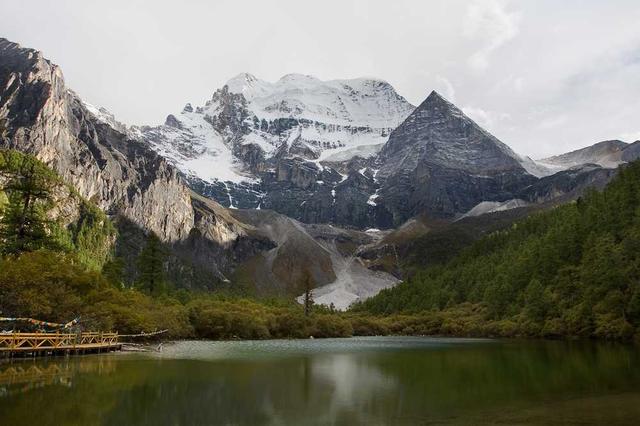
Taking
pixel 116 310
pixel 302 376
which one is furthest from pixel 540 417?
pixel 116 310

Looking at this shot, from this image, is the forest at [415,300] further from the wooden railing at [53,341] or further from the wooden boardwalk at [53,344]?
the wooden boardwalk at [53,344]

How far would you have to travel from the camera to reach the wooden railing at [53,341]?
40763mm

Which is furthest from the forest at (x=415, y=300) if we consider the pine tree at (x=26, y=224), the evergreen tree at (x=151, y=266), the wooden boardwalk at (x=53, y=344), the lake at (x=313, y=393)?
→ the lake at (x=313, y=393)

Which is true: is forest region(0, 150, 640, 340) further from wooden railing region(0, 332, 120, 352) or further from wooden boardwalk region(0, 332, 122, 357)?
wooden boardwalk region(0, 332, 122, 357)

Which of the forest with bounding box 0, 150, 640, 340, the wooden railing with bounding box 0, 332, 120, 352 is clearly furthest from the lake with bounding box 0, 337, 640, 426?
the forest with bounding box 0, 150, 640, 340

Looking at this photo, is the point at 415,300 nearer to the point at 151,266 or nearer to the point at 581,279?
the point at 581,279

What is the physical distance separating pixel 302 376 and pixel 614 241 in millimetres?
69884

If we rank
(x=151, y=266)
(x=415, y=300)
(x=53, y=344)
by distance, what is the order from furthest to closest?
(x=415, y=300), (x=151, y=266), (x=53, y=344)

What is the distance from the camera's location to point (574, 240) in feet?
345

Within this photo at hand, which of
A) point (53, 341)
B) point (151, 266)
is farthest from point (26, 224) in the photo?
point (151, 266)

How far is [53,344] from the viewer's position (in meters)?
46.6

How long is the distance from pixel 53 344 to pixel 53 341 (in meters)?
0.70

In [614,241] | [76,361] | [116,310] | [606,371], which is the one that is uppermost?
[614,241]

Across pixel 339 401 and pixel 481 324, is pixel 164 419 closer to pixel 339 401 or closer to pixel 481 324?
pixel 339 401
